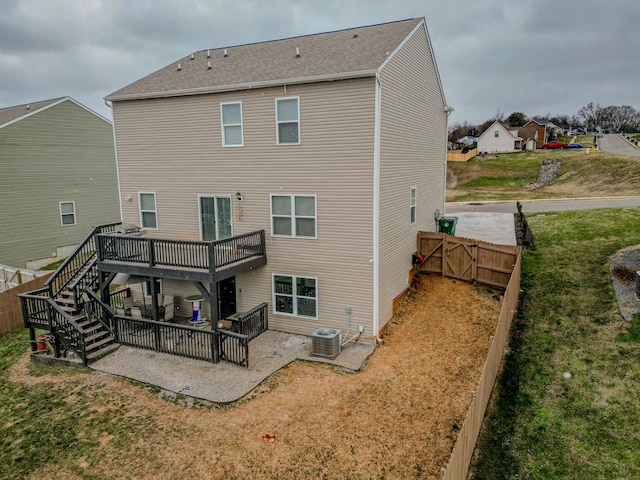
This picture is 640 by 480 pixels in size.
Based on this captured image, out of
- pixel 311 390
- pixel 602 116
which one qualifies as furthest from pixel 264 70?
pixel 602 116

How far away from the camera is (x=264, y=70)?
13594mm

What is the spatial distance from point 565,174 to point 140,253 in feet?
140

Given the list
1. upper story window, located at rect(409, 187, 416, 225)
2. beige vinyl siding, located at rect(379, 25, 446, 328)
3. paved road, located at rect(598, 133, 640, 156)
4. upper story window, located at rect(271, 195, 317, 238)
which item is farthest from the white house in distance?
upper story window, located at rect(271, 195, 317, 238)

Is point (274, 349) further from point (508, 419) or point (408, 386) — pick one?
point (508, 419)

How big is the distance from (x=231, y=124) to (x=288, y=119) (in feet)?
6.89

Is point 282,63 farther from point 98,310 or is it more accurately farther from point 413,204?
point 98,310

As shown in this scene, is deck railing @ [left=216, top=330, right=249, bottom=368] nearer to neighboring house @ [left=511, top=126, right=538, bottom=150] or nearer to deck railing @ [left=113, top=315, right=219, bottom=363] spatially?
deck railing @ [left=113, top=315, right=219, bottom=363]

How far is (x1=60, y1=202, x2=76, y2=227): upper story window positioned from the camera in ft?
80.1

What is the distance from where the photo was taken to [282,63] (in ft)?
45.4

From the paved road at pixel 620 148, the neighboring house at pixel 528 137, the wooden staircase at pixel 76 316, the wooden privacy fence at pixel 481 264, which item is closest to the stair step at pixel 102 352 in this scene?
the wooden staircase at pixel 76 316

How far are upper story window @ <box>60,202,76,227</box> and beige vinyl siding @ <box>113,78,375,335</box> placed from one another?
11677mm

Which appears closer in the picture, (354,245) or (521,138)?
(354,245)

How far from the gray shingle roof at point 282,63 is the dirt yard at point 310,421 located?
8.22 m

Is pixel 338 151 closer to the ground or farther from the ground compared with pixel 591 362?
farther from the ground
